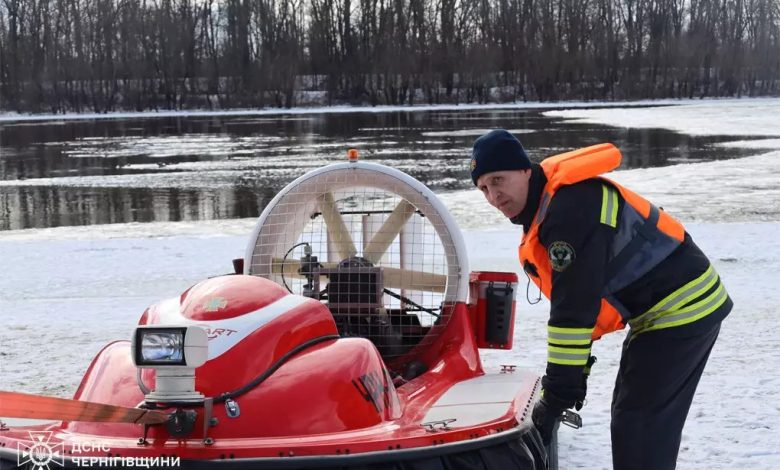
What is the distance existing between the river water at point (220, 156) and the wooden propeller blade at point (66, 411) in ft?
22.9

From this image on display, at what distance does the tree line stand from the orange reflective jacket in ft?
122

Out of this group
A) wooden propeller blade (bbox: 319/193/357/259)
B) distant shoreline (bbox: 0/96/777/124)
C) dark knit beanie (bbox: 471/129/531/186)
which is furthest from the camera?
distant shoreline (bbox: 0/96/777/124)

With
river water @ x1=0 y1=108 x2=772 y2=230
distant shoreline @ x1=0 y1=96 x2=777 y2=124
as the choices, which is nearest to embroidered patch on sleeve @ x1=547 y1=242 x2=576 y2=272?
river water @ x1=0 y1=108 x2=772 y2=230

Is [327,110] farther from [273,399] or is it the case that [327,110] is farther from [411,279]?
[273,399]

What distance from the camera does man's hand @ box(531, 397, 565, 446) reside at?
2086mm

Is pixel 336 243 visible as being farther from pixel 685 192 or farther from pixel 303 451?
pixel 685 192

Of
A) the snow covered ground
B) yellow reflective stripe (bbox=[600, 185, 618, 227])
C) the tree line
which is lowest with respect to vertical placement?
the snow covered ground

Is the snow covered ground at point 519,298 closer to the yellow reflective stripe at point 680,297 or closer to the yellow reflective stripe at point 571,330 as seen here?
the yellow reflective stripe at point 680,297

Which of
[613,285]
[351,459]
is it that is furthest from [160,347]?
[613,285]

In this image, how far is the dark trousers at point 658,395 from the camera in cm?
217

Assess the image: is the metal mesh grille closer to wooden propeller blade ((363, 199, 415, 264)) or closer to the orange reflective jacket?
wooden propeller blade ((363, 199, 415, 264))

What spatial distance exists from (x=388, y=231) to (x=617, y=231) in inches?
58.2

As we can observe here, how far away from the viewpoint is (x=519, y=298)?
5168 mm

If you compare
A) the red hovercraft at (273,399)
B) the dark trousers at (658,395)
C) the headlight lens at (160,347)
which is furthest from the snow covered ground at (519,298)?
the headlight lens at (160,347)
